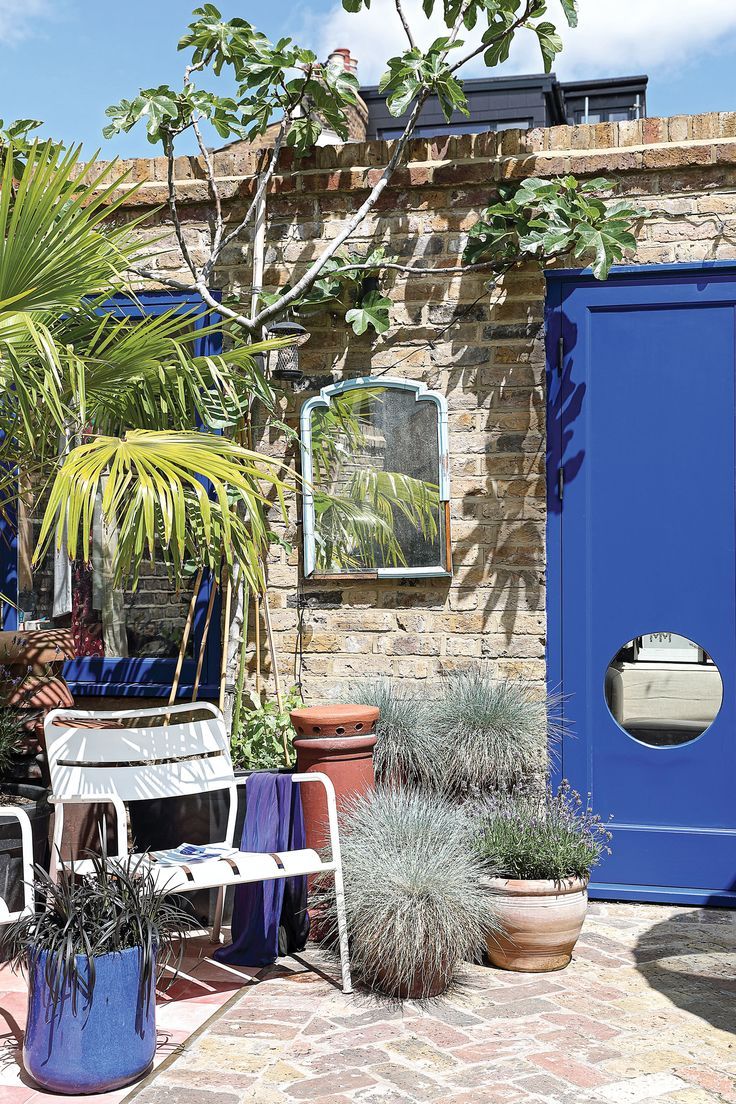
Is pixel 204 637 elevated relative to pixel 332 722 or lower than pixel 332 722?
elevated

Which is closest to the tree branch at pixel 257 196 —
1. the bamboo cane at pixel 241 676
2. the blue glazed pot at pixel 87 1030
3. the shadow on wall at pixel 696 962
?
the bamboo cane at pixel 241 676

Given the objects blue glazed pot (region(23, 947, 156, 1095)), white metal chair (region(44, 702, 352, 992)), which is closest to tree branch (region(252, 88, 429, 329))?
white metal chair (region(44, 702, 352, 992))

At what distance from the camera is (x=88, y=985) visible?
2871 millimetres

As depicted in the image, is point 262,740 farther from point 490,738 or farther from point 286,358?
point 286,358

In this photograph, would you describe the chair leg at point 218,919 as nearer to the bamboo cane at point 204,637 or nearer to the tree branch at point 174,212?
the bamboo cane at point 204,637

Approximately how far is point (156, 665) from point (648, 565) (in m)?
2.34

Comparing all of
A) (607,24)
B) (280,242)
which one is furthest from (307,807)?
(607,24)

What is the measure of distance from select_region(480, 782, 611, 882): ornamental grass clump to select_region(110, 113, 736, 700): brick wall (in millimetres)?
866

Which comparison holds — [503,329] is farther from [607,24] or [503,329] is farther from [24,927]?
[607,24]

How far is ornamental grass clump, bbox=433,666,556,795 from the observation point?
443 centimetres

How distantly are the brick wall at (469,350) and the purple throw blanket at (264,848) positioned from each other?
3.78 feet

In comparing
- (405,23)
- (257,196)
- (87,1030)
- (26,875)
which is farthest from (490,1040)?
(405,23)

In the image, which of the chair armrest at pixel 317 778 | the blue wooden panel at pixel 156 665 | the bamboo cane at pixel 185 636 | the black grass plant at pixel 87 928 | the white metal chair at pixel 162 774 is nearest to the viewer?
the black grass plant at pixel 87 928

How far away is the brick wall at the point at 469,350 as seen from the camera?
478 cm
